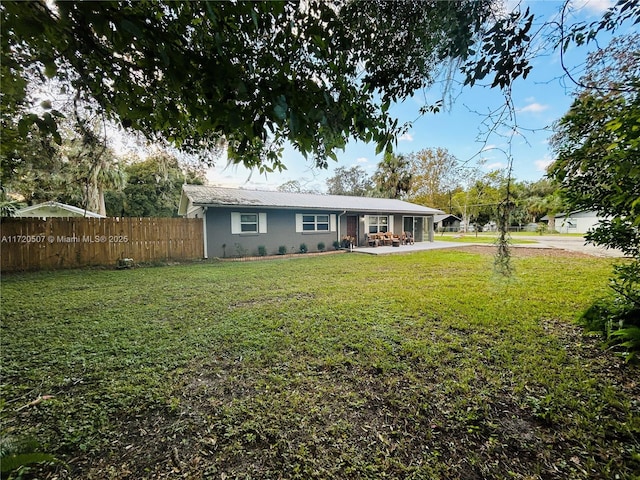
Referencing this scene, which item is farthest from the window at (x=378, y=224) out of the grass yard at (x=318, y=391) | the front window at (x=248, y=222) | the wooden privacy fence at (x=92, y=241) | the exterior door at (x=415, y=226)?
the grass yard at (x=318, y=391)

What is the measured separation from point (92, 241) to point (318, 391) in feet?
33.6

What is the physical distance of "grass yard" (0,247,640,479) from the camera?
63.6 inches

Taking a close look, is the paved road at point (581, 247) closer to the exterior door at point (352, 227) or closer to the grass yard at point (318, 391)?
the grass yard at point (318, 391)

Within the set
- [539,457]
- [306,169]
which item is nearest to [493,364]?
[539,457]

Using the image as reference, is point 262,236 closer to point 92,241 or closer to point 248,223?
point 248,223

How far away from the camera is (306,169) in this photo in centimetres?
288

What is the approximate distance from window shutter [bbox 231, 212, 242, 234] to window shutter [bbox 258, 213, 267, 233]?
37.4 inches

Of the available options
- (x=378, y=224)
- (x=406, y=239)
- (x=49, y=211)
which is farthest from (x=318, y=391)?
(x=49, y=211)

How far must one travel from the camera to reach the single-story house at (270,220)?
11.1m

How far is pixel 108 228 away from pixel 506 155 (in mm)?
11416

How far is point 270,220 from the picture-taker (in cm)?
1251

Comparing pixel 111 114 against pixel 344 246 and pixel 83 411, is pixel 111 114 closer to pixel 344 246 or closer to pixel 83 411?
pixel 83 411

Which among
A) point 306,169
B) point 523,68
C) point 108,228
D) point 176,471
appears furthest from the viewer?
point 108,228

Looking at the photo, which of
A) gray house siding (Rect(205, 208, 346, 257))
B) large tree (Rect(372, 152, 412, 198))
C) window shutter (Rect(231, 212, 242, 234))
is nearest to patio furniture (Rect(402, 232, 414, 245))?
gray house siding (Rect(205, 208, 346, 257))
